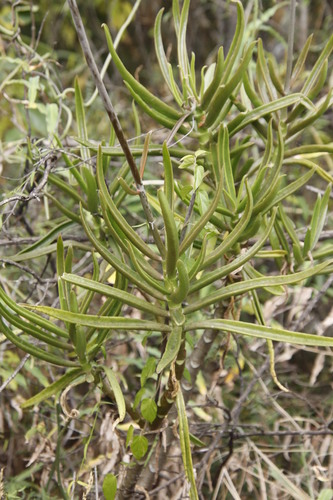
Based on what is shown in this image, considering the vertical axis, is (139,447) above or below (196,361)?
below

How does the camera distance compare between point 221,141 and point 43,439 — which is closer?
point 221,141

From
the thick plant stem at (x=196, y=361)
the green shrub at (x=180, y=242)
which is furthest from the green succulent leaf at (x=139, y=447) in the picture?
the thick plant stem at (x=196, y=361)

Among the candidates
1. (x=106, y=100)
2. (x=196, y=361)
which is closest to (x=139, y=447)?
(x=196, y=361)

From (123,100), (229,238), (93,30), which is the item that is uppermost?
(93,30)

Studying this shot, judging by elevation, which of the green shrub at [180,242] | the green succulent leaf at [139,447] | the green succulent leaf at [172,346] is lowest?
the green succulent leaf at [139,447]

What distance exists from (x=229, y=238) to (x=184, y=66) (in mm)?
266

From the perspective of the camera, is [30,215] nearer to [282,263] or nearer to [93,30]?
[282,263]

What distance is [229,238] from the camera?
643mm

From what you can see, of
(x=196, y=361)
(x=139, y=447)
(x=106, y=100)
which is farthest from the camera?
(x=196, y=361)

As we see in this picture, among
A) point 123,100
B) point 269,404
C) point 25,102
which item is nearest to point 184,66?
point 25,102

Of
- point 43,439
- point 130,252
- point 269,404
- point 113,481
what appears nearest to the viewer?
point 130,252

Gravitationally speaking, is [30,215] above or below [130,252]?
above

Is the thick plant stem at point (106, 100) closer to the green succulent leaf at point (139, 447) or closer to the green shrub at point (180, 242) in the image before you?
the green shrub at point (180, 242)

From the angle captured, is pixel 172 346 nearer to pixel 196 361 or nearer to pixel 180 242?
pixel 180 242
